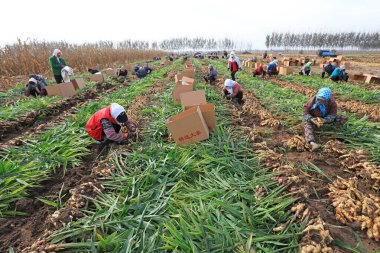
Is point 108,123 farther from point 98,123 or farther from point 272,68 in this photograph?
point 272,68

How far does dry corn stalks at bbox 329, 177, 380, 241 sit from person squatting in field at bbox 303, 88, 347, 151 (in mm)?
1254

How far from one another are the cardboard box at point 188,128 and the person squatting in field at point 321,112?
1.68 m

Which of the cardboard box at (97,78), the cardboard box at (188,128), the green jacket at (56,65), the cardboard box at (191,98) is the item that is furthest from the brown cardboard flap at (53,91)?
the cardboard box at (188,128)

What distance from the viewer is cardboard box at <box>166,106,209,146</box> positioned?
3.24m

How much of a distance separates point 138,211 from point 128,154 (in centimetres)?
118

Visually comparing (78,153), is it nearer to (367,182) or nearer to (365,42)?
(367,182)

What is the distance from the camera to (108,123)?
3.41 meters

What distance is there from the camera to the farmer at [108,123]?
3.32 metres

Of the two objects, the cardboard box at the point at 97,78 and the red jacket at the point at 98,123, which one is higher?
the red jacket at the point at 98,123

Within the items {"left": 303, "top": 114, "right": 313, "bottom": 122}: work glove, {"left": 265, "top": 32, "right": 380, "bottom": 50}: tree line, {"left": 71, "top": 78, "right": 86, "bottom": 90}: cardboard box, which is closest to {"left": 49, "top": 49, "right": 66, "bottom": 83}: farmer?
{"left": 71, "top": 78, "right": 86, "bottom": 90}: cardboard box

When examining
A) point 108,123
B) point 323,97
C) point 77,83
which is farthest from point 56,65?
point 323,97

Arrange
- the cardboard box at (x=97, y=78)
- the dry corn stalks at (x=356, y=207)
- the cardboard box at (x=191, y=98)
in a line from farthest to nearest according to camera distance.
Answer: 1. the cardboard box at (x=97, y=78)
2. the cardboard box at (x=191, y=98)
3. the dry corn stalks at (x=356, y=207)

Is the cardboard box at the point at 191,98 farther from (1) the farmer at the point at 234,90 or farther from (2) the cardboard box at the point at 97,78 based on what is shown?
(2) the cardboard box at the point at 97,78

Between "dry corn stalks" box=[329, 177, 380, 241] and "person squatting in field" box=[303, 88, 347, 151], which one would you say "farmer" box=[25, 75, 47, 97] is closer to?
"person squatting in field" box=[303, 88, 347, 151]
